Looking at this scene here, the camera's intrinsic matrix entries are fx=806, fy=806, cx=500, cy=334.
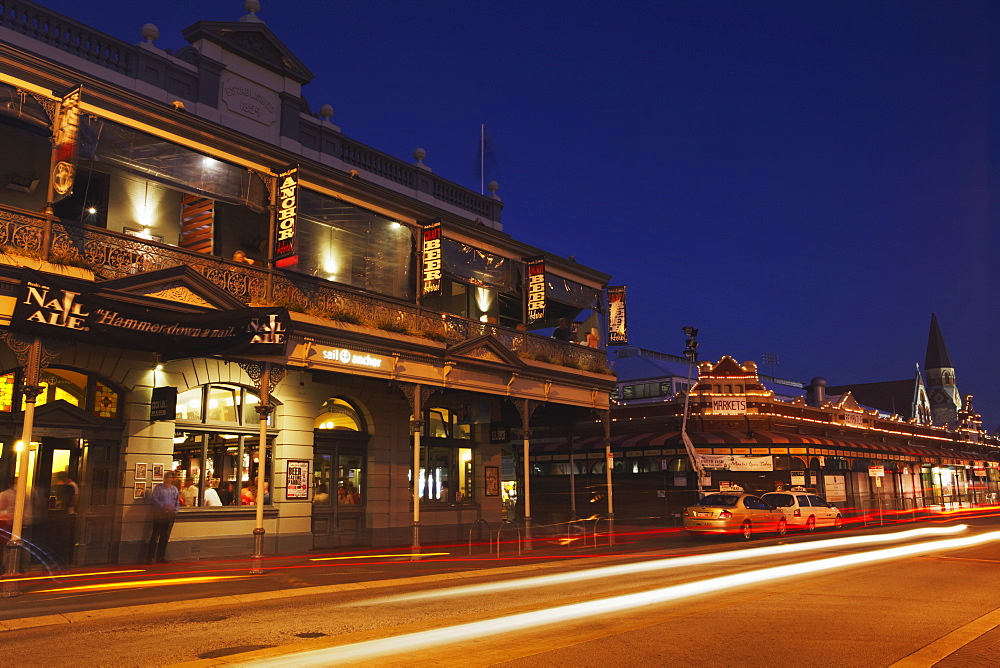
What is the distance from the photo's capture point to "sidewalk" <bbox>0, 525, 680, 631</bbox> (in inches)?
439

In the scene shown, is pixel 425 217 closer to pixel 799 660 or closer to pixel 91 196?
pixel 91 196

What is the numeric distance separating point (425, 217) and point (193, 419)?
778cm

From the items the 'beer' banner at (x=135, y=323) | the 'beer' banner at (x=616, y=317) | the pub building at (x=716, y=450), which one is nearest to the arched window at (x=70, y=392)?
the 'beer' banner at (x=135, y=323)

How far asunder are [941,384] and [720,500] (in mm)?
108344

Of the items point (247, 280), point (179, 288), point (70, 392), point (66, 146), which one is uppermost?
point (66, 146)

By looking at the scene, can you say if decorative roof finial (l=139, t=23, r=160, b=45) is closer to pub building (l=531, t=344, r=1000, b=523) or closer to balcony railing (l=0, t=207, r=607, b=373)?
balcony railing (l=0, t=207, r=607, b=373)

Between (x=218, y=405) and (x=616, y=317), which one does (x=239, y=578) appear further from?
(x=616, y=317)

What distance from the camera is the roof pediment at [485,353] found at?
21.4 m

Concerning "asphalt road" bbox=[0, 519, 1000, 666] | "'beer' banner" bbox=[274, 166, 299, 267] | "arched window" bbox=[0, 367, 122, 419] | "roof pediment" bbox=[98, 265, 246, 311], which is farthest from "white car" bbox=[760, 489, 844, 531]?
"arched window" bbox=[0, 367, 122, 419]

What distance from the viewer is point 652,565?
17250 mm

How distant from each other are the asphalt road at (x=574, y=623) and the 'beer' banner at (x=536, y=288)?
1031cm

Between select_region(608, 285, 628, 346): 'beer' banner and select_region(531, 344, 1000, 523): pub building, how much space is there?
8422 millimetres

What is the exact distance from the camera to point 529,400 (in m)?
24.3

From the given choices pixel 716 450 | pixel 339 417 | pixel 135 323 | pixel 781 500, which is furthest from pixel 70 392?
pixel 716 450
